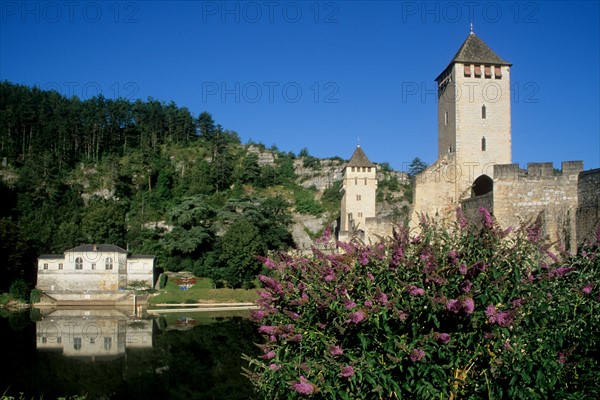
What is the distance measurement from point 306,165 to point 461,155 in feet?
231

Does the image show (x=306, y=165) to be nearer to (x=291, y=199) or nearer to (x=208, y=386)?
(x=291, y=199)

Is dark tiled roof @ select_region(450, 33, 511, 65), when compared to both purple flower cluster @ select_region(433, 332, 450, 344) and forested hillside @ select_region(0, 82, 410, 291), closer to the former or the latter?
purple flower cluster @ select_region(433, 332, 450, 344)

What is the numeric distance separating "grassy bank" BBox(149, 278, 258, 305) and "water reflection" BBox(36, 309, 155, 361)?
6271 mm

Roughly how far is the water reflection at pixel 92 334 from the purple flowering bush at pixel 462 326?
68.0 ft

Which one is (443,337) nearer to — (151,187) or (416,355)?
(416,355)

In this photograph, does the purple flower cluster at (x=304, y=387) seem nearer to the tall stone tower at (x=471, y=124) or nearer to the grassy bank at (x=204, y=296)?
the tall stone tower at (x=471, y=124)

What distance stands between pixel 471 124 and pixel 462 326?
67.2 ft

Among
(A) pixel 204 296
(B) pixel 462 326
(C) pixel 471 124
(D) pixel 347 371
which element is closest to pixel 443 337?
(B) pixel 462 326

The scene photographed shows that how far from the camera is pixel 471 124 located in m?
26.0

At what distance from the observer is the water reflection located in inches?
1059

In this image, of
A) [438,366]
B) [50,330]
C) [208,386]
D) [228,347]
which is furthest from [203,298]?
[438,366]

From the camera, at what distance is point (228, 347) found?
89.5 feet

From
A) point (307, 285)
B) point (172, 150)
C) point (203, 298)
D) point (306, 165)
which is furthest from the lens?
point (306, 165)

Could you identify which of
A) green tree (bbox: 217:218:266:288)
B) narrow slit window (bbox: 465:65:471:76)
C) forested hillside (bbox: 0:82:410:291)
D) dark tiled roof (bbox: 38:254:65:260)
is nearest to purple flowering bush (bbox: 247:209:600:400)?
narrow slit window (bbox: 465:65:471:76)
